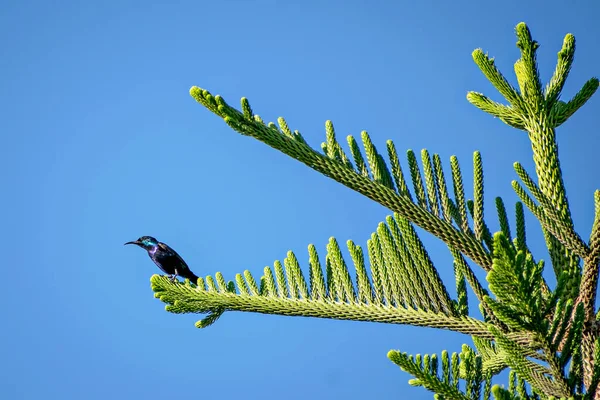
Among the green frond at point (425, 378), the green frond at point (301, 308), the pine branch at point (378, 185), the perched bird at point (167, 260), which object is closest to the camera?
the green frond at point (425, 378)

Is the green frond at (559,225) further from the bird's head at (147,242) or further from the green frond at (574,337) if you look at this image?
the bird's head at (147,242)

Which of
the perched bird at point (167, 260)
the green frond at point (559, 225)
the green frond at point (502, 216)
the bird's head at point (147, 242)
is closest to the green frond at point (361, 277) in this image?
the green frond at point (502, 216)

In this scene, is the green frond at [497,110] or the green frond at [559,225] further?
the green frond at [497,110]

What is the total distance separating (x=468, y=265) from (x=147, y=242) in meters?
4.07

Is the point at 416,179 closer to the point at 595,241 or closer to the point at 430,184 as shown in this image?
the point at 430,184

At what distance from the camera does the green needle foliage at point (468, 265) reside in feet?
7.24

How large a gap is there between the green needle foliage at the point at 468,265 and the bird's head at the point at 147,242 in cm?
304

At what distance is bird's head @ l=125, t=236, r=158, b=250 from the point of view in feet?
19.5

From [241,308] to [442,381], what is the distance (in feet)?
3.65

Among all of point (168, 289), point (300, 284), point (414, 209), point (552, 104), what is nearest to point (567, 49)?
point (552, 104)

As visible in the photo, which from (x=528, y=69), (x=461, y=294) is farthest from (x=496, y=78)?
(x=461, y=294)

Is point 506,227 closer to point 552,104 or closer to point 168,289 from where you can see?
point 552,104

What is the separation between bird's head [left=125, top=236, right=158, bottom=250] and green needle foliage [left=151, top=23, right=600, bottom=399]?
304 centimetres

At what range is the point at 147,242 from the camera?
20.1 ft
